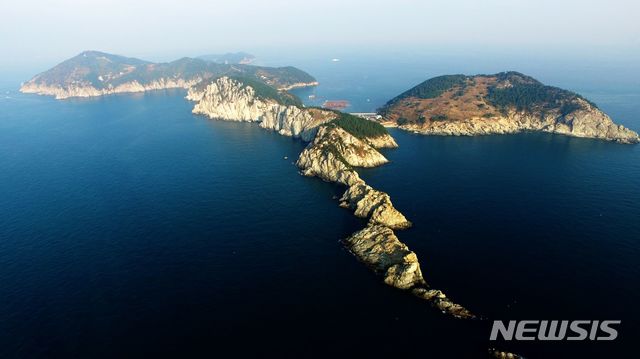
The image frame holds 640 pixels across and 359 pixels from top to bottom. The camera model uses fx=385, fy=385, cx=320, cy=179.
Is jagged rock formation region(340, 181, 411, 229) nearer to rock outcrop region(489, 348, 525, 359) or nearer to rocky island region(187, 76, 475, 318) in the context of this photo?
rocky island region(187, 76, 475, 318)

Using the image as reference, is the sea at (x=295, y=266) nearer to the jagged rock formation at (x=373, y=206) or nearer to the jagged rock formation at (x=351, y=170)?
the jagged rock formation at (x=373, y=206)

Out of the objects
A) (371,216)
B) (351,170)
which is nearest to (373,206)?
(371,216)

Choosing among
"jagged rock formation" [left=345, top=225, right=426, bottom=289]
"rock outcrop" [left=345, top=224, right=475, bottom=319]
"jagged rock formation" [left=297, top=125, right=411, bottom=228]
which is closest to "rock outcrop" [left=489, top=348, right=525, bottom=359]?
"rock outcrop" [left=345, top=224, right=475, bottom=319]

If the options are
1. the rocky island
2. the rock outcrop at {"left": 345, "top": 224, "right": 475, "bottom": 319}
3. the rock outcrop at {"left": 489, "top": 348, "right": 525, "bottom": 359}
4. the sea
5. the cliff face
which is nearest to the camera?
the rock outcrop at {"left": 489, "top": 348, "right": 525, "bottom": 359}

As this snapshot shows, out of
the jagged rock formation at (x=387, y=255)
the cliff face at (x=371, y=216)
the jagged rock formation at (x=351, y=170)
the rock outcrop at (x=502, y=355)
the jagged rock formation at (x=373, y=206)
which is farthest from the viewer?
the jagged rock formation at (x=351, y=170)

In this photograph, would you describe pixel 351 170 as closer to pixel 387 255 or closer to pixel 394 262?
pixel 387 255

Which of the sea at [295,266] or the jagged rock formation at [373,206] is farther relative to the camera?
the jagged rock formation at [373,206]

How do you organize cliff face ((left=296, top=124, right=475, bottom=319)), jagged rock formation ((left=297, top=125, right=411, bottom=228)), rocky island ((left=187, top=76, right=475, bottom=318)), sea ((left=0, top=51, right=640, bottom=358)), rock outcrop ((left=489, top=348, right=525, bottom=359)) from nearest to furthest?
rock outcrop ((left=489, top=348, right=525, bottom=359))
sea ((left=0, top=51, right=640, bottom=358))
cliff face ((left=296, top=124, right=475, bottom=319))
rocky island ((left=187, top=76, right=475, bottom=318))
jagged rock formation ((left=297, top=125, right=411, bottom=228))

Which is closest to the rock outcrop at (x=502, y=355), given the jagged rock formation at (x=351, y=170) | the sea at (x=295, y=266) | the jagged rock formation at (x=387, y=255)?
the sea at (x=295, y=266)

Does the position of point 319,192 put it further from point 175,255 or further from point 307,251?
point 175,255

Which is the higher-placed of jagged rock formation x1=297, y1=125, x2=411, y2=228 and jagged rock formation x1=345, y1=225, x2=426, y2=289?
jagged rock formation x1=297, y1=125, x2=411, y2=228

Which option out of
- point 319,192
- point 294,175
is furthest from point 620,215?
point 294,175

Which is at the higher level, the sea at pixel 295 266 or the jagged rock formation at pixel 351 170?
the jagged rock formation at pixel 351 170
